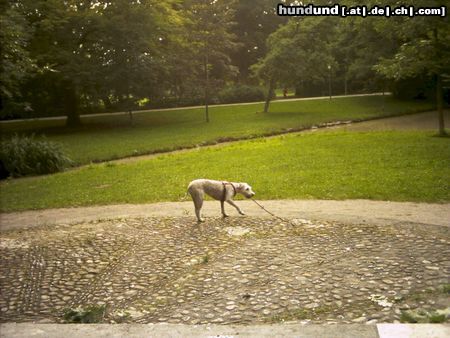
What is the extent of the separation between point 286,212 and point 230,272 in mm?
3135

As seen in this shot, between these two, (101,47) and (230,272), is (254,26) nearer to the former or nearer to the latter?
(101,47)

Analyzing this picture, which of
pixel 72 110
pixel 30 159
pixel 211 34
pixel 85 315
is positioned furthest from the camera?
pixel 72 110

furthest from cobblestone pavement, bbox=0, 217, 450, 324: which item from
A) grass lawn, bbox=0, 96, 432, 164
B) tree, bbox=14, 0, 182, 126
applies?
tree, bbox=14, 0, 182, 126

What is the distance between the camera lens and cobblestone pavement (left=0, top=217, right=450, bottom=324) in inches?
196

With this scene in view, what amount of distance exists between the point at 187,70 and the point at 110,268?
2511 centimetres

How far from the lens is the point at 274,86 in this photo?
27.5m

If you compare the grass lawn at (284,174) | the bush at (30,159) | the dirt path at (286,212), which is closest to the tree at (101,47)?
the bush at (30,159)

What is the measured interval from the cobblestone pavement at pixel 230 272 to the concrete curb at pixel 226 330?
46cm

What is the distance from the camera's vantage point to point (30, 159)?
651 inches

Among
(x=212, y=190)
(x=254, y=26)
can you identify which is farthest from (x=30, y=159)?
(x=254, y=26)

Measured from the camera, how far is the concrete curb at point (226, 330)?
3.83m

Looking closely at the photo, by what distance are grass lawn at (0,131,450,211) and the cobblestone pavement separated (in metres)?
2.55

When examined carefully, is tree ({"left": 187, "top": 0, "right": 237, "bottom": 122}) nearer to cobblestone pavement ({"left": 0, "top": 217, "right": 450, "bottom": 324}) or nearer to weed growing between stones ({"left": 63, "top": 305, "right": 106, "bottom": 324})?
cobblestone pavement ({"left": 0, "top": 217, "right": 450, "bottom": 324})

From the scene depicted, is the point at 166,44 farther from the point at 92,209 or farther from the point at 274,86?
the point at 92,209
